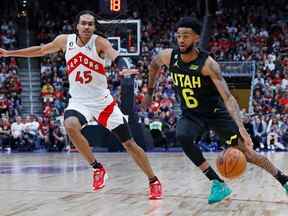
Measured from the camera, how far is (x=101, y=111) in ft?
22.4

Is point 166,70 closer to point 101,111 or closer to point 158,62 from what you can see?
point 101,111

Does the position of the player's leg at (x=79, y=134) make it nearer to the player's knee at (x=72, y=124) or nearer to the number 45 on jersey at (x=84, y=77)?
the player's knee at (x=72, y=124)

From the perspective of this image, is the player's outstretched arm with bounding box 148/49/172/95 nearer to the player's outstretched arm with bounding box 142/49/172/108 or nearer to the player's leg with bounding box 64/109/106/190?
the player's outstretched arm with bounding box 142/49/172/108

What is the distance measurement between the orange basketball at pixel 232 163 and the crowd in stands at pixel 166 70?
996cm

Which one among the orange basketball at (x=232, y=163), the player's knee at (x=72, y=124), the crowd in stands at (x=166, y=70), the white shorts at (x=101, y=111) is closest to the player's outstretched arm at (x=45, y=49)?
the white shorts at (x=101, y=111)

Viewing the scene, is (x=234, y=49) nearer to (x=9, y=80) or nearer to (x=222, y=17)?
(x=222, y=17)

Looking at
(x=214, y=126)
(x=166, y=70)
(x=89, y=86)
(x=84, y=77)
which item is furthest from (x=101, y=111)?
(x=166, y=70)

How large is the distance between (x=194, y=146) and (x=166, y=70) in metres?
16.0

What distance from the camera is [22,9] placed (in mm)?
25844

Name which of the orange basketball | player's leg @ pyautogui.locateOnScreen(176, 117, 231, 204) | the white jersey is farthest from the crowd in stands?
the orange basketball

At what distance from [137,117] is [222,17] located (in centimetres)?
1081

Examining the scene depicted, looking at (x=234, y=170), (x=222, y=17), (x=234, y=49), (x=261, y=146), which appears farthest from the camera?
(x=222, y=17)

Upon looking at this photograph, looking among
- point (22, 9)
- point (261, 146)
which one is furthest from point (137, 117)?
point (22, 9)

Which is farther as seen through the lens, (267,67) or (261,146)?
(267,67)
